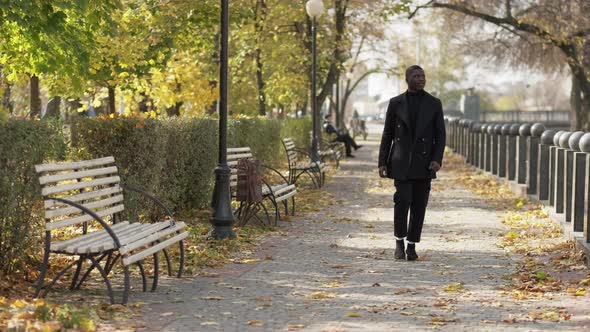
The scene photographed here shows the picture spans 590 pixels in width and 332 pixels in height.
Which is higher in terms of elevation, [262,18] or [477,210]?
[262,18]

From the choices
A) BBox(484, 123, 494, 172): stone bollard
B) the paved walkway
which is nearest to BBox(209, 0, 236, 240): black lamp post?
the paved walkway

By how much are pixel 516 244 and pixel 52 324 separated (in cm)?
642

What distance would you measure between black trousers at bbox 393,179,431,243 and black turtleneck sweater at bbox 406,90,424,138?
1.54ft

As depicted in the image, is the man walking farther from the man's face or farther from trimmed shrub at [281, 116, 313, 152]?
trimmed shrub at [281, 116, 313, 152]

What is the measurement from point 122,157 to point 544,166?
6626 millimetres

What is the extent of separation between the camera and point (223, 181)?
11.6 meters

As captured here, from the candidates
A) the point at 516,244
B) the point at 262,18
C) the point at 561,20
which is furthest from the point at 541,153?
the point at 561,20

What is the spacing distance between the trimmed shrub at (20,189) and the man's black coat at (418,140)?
3.31 m

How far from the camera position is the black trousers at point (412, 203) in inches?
396

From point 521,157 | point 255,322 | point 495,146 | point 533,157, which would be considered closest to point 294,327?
point 255,322

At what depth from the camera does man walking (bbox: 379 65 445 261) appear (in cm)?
998

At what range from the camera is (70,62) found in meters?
13.2

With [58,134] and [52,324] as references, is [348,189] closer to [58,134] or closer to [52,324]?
[58,134]

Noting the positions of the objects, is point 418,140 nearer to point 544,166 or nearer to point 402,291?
point 402,291
